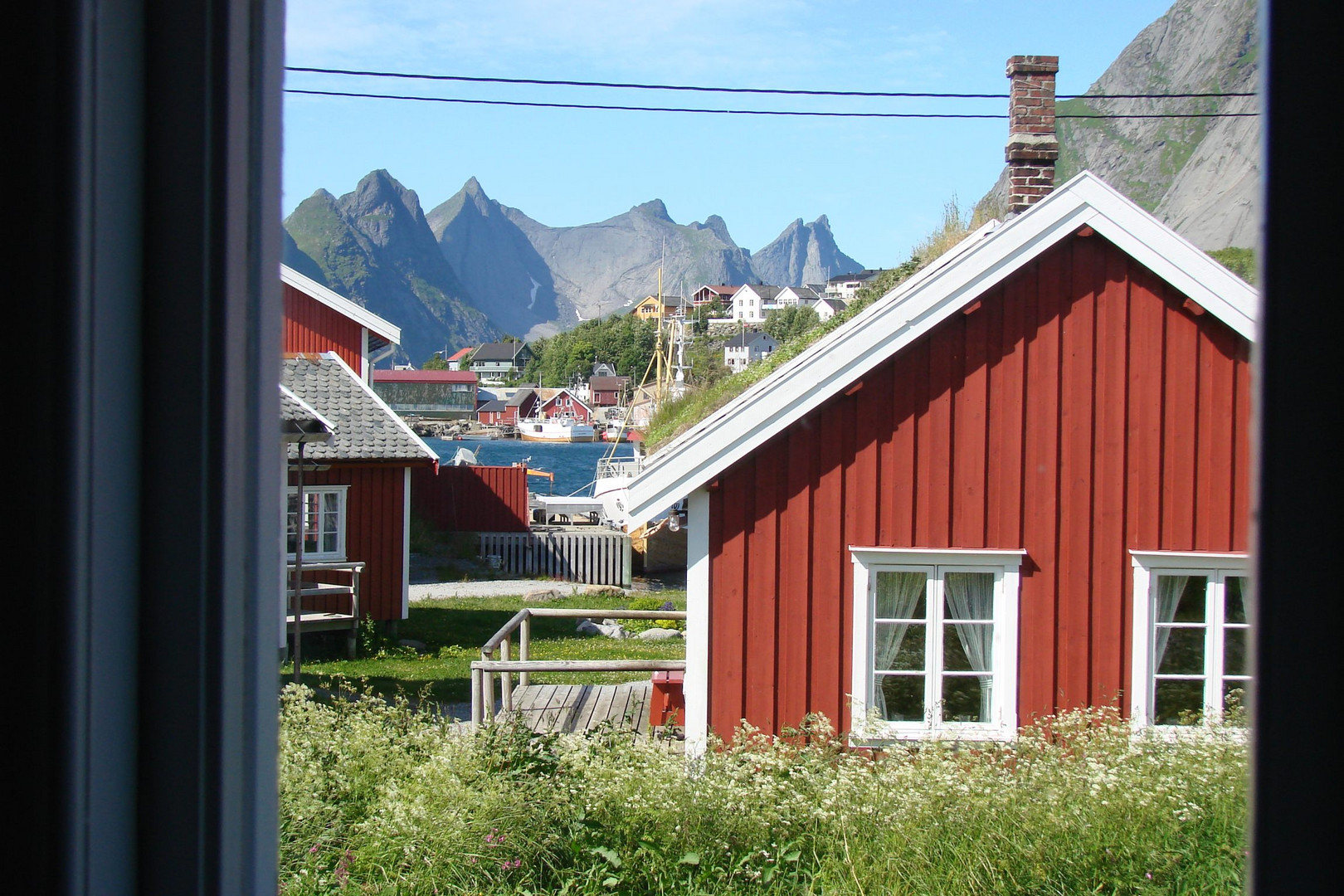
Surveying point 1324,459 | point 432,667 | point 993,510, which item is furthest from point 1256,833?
point 432,667

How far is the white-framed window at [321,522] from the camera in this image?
586 inches

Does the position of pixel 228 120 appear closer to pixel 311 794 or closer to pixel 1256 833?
pixel 1256 833

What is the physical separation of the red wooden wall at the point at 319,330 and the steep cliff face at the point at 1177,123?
38.0 ft

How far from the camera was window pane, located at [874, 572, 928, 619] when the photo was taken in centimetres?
711

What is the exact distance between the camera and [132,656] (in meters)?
0.87

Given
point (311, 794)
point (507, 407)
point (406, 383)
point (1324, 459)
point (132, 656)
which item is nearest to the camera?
point (1324, 459)

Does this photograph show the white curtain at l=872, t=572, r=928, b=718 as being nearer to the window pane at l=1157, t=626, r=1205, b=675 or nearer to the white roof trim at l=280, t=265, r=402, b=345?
the window pane at l=1157, t=626, r=1205, b=675

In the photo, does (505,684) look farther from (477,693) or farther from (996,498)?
(996,498)

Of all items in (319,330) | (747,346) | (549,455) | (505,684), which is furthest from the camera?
(747,346)

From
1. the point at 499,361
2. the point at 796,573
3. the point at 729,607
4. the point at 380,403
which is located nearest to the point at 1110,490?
the point at 796,573

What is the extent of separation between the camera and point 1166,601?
23.5 feet

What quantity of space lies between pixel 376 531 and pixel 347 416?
1957mm

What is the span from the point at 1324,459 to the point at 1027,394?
6828 mm

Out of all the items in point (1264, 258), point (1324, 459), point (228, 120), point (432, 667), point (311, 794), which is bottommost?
point (432, 667)
